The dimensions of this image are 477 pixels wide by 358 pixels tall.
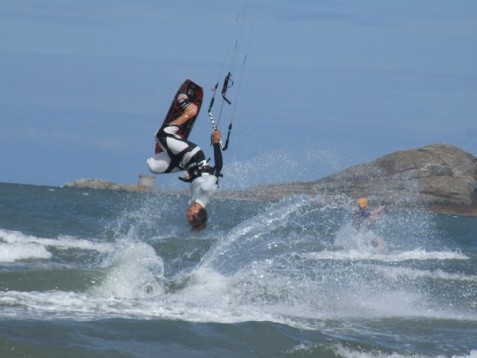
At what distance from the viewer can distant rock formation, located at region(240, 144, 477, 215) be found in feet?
130

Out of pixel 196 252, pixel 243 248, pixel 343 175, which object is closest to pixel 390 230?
pixel 343 175

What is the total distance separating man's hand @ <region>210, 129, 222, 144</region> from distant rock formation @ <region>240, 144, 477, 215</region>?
18.7m

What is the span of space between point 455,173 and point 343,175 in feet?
81.9

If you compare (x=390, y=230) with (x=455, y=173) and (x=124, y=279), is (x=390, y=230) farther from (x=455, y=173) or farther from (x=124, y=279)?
(x=455, y=173)

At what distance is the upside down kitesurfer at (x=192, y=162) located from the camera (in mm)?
12508

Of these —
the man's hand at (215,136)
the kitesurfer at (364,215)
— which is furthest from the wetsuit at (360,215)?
the man's hand at (215,136)

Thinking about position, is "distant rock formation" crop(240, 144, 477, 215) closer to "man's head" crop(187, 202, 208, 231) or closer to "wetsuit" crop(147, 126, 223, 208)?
"wetsuit" crop(147, 126, 223, 208)

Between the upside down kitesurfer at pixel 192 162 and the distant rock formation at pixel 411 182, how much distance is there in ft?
60.5

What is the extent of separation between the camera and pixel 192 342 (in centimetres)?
1223

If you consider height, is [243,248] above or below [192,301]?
above

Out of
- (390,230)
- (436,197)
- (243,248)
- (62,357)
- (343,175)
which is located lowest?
(62,357)

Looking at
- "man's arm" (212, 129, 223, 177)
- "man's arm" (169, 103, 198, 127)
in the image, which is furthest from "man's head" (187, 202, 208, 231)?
"man's arm" (169, 103, 198, 127)

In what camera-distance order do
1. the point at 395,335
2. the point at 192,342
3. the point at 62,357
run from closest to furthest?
1. the point at 62,357
2. the point at 192,342
3. the point at 395,335

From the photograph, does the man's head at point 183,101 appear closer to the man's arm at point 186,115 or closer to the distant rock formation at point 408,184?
the man's arm at point 186,115
